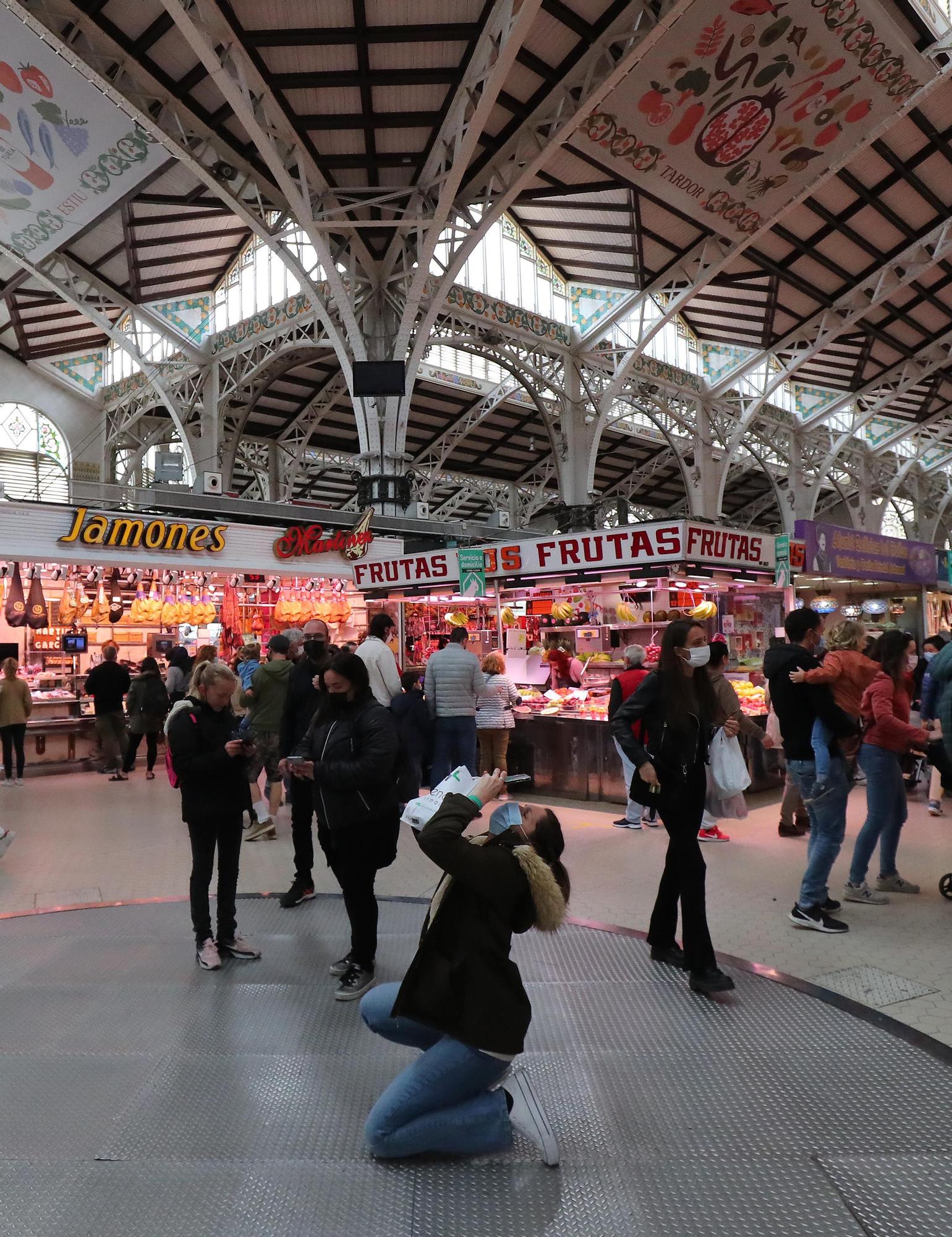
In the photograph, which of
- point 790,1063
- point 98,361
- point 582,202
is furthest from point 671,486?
point 790,1063

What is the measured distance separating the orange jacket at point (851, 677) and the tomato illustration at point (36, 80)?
11921 millimetres

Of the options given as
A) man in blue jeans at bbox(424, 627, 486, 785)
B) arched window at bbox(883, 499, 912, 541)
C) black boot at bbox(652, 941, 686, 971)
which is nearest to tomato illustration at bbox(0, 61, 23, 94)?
man in blue jeans at bbox(424, 627, 486, 785)

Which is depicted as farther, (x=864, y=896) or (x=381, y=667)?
(x=381, y=667)

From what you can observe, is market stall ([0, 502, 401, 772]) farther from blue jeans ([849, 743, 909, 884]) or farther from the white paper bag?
the white paper bag

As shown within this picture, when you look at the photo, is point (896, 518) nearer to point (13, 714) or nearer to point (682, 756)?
point (13, 714)

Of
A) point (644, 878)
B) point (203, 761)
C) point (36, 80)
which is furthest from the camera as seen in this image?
point (36, 80)

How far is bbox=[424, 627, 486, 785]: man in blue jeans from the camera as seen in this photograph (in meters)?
7.27

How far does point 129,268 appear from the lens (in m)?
16.7

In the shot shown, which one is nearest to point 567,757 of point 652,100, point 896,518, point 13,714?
point 13,714

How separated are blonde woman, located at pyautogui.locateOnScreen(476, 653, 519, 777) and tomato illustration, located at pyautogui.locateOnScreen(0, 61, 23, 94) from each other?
959 cm

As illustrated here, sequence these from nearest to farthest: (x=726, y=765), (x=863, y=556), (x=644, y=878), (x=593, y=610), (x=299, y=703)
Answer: (x=726, y=765), (x=299, y=703), (x=644, y=878), (x=593, y=610), (x=863, y=556)

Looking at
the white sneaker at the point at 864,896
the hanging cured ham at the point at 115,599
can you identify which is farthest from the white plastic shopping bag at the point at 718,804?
the hanging cured ham at the point at 115,599

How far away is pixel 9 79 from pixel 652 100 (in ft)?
28.5

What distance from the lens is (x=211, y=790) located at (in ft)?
13.0
